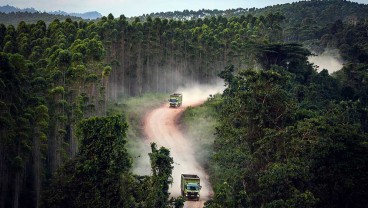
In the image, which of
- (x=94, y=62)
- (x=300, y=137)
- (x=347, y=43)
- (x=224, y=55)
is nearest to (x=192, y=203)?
(x=300, y=137)

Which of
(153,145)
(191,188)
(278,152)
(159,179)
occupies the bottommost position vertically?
(191,188)

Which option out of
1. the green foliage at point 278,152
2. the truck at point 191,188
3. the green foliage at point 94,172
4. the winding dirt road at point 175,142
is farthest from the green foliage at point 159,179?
the winding dirt road at point 175,142

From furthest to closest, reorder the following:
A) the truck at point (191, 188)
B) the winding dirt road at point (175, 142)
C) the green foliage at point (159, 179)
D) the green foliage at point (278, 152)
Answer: the winding dirt road at point (175, 142) → the truck at point (191, 188) → the green foliage at point (278, 152) → the green foliage at point (159, 179)

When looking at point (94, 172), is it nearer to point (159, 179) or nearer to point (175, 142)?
point (159, 179)

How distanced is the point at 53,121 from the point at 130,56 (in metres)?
41.2

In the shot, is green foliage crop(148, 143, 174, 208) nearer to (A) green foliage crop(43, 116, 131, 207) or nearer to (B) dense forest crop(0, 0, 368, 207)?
(B) dense forest crop(0, 0, 368, 207)

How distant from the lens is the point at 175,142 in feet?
217

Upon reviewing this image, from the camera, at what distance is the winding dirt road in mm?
54094

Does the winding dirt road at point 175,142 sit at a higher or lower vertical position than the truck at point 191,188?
higher

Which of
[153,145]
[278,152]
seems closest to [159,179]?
[153,145]

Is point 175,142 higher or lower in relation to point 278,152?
higher

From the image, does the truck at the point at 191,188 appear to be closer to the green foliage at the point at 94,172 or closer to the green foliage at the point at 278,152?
the green foliage at the point at 278,152

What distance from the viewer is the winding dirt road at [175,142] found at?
5409cm

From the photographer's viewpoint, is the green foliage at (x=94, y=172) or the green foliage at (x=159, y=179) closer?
the green foliage at (x=94, y=172)
